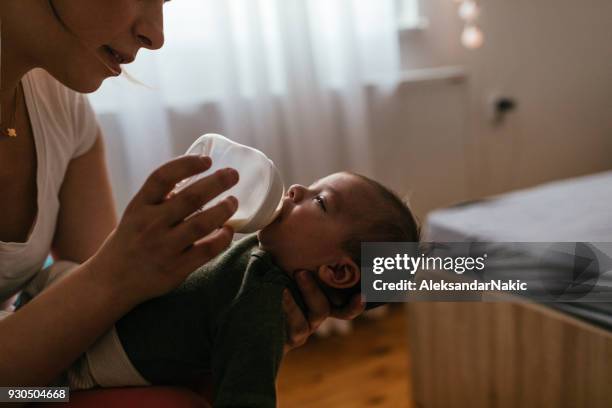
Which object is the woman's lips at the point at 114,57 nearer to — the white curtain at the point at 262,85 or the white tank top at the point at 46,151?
the white tank top at the point at 46,151

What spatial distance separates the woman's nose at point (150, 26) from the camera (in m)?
0.65

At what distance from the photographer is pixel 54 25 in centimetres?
65

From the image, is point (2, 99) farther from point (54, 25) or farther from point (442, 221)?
point (442, 221)

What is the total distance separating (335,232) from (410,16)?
5.21 feet

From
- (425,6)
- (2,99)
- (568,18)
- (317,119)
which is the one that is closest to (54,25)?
(2,99)

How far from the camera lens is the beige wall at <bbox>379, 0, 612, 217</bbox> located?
752 mm

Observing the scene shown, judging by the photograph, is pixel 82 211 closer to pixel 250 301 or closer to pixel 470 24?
pixel 250 301

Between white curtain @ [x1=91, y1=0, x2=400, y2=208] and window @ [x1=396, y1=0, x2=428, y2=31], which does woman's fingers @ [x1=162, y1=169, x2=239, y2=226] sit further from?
window @ [x1=396, y1=0, x2=428, y2=31]

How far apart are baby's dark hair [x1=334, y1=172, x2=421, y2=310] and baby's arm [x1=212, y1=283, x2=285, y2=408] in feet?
0.43

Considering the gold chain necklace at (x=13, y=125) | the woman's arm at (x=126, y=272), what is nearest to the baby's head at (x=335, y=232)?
the woman's arm at (x=126, y=272)

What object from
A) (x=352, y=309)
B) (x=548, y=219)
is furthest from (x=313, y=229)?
(x=548, y=219)

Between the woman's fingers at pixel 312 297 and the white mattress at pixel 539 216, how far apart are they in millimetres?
454

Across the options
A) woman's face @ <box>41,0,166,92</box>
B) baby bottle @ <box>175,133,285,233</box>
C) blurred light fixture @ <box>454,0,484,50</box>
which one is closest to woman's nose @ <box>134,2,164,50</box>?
woman's face @ <box>41,0,166,92</box>

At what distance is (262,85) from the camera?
1.78 metres
